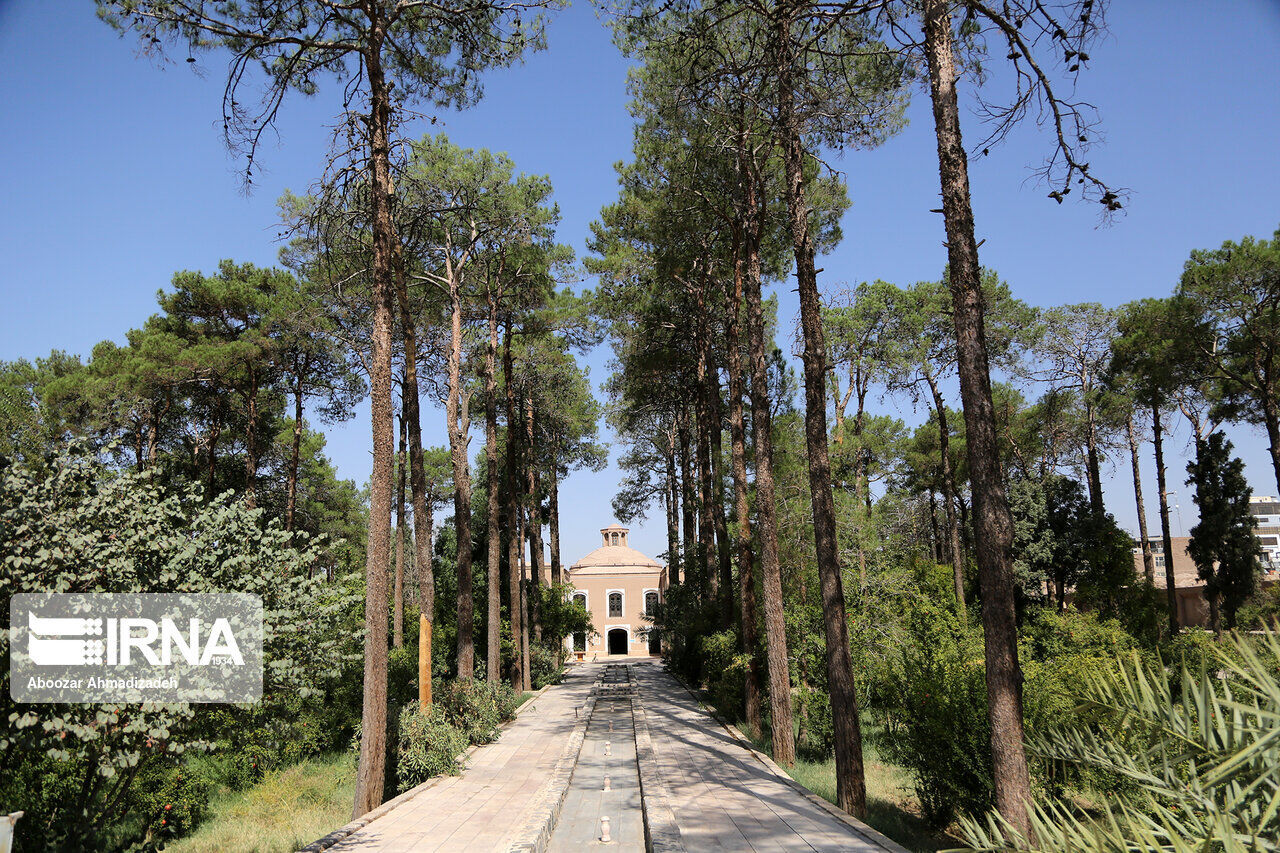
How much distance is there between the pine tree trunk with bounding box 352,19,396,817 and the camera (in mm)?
8414

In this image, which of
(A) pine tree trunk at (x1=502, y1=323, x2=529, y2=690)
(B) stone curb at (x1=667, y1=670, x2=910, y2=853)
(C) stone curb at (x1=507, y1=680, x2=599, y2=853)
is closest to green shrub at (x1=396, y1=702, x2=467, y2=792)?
(C) stone curb at (x1=507, y1=680, x2=599, y2=853)

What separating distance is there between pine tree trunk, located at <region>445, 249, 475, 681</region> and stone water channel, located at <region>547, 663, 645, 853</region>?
285 cm

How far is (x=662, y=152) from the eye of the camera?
14.5 m

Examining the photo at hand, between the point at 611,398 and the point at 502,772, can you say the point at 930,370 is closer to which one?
the point at 611,398

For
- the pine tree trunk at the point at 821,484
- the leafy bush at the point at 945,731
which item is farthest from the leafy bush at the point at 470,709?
the leafy bush at the point at 945,731

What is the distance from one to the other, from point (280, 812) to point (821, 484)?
796cm

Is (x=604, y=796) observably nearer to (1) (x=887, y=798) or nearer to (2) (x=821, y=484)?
(1) (x=887, y=798)

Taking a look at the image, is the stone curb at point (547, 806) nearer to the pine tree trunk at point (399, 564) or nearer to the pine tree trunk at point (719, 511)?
the pine tree trunk at point (719, 511)

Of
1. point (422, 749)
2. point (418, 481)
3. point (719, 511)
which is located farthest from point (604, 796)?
point (719, 511)

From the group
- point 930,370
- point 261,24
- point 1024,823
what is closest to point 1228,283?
point 930,370

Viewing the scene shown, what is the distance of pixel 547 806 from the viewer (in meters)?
8.29

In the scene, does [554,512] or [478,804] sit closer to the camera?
[478,804]

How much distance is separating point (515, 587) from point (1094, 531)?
17.4m

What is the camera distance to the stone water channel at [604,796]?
Result: 26.0ft
